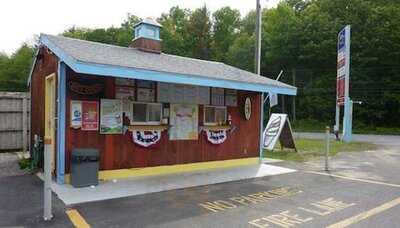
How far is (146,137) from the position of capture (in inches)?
362

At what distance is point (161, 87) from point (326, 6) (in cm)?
4024

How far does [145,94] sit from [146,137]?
41.9 inches

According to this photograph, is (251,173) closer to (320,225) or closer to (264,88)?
(264,88)

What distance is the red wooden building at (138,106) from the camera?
8.00 metres

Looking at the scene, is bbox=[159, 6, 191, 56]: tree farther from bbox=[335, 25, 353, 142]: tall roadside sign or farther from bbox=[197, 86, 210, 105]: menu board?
bbox=[197, 86, 210, 105]: menu board

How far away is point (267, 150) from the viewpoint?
15.5m

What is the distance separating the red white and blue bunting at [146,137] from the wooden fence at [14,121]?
639 cm

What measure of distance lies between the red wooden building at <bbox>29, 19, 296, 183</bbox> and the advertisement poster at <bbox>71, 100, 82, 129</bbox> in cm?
2

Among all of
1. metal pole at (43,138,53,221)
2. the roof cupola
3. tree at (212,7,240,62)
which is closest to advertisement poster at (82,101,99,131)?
metal pole at (43,138,53,221)

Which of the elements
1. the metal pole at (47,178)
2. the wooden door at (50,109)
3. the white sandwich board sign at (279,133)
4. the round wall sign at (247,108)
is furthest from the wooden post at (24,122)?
the white sandwich board sign at (279,133)

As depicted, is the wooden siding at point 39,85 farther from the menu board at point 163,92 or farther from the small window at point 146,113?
the menu board at point 163,92

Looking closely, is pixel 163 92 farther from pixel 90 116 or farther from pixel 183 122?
pixel 90 116

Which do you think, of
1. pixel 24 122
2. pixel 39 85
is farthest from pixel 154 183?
pixel 24 122

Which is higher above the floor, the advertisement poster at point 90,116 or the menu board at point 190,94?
the menu board at point 190,94
